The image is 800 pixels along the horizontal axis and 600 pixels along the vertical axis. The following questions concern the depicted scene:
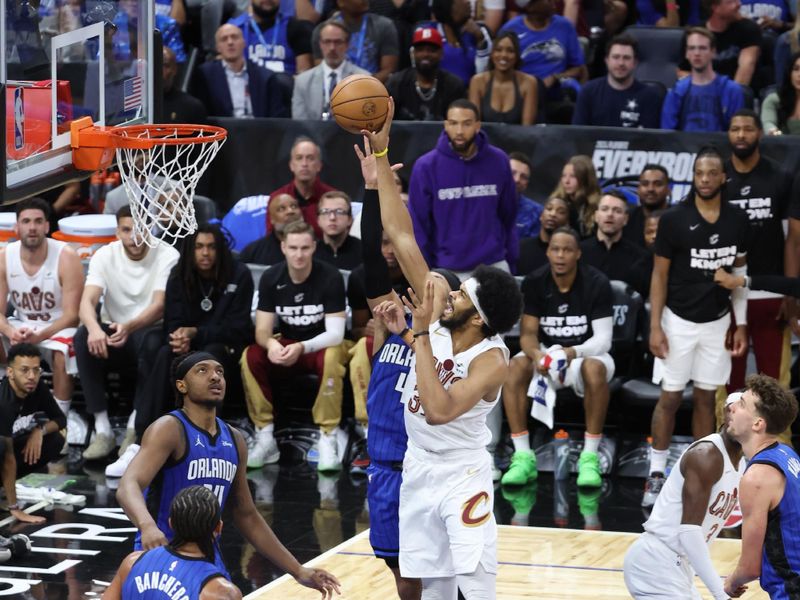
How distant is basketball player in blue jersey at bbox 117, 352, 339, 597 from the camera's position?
5.55m

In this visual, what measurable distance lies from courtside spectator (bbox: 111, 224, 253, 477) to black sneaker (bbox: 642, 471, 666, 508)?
3.05 m

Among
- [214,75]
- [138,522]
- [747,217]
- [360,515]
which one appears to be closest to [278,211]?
[214,75]

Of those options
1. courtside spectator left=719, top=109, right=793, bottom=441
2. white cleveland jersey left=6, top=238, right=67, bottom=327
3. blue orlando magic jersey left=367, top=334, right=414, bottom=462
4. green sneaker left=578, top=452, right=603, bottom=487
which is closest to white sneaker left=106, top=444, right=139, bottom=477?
white cleveland jersey left=6, top=238, right=67, bottom=327

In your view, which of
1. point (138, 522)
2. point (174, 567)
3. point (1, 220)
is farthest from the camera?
point (1, 220)

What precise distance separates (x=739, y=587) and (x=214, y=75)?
7753 millimetres

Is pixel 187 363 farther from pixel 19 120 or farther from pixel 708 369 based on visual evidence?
pixel 708 369

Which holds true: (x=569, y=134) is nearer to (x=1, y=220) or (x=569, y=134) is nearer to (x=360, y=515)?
(x=360, y=515)

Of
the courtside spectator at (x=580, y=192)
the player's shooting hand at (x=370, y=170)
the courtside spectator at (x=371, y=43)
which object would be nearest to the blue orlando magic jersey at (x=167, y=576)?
the player's shooting hand at (x=370, y=170)

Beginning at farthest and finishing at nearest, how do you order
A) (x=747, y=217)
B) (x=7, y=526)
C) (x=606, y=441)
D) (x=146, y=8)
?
1. (x=606, y=441)
2. (x=747, y=217)
3. (x=7, y=526)
4. (x=146, y=8)

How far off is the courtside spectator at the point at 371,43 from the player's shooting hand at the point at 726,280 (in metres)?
4.17

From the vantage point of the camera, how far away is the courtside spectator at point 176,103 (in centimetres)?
1145

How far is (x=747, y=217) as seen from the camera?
29.5 ft

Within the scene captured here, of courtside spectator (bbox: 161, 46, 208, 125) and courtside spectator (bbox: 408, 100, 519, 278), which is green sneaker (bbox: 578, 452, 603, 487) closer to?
courtside spectator (bbox: 408, 100, 519, 278)

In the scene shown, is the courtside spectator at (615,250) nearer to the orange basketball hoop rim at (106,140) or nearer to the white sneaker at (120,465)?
the white sneaker at (120,465)
